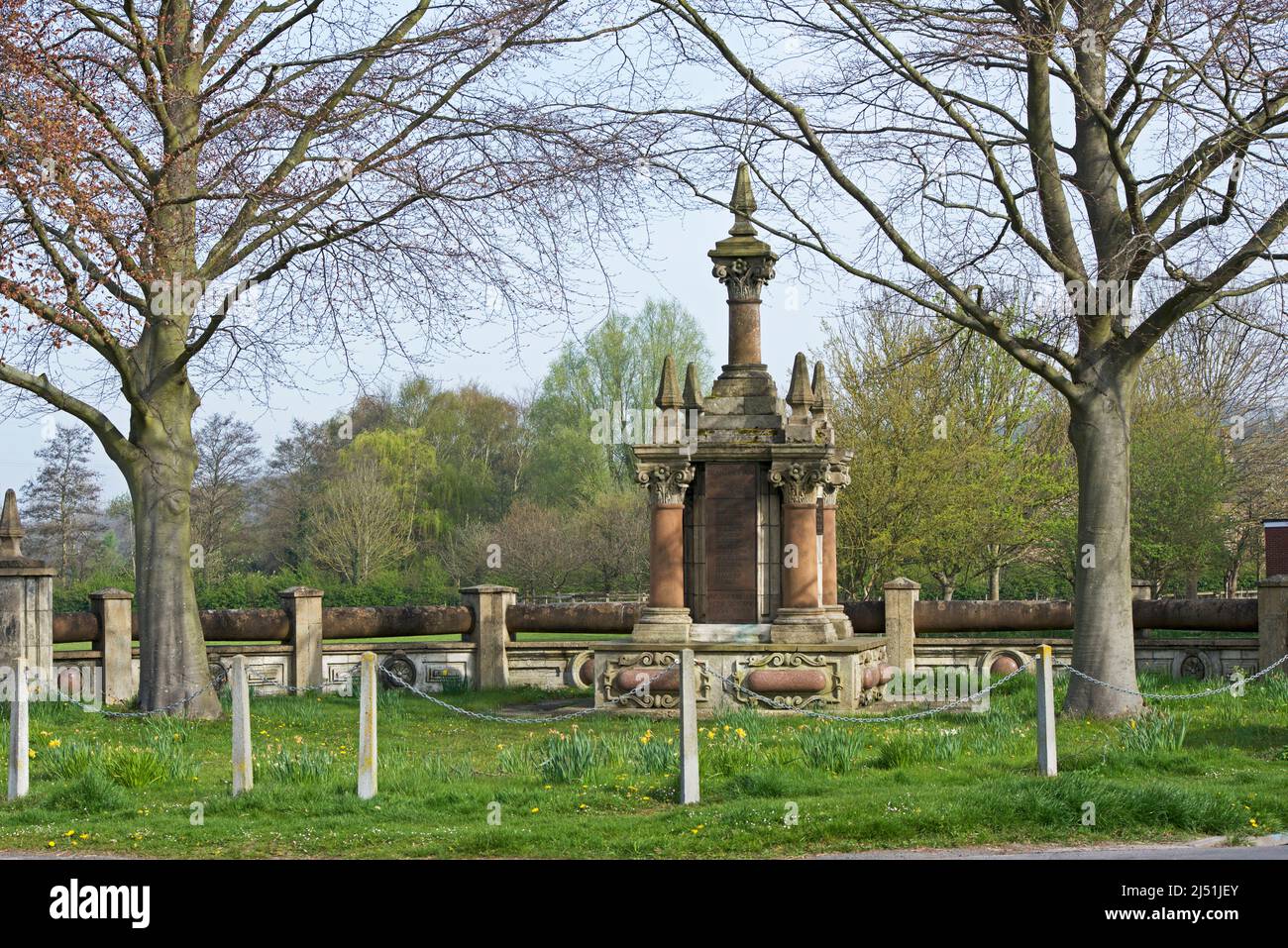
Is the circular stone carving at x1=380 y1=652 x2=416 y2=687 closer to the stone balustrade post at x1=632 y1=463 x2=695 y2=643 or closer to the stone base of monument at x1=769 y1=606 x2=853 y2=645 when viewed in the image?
the stone balustrade post at x1=632 y1=463 x2=695 y2=643

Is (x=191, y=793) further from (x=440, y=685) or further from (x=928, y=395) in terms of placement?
(x=928, y=395)

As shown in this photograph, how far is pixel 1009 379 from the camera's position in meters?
36.1

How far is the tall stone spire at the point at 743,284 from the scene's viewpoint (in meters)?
18.4

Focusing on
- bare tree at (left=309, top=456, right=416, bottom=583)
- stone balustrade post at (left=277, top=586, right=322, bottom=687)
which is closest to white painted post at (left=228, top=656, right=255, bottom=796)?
stone balustrade post at (left=277, top=586, right=322, bottom=687)

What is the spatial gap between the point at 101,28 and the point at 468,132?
168 inches

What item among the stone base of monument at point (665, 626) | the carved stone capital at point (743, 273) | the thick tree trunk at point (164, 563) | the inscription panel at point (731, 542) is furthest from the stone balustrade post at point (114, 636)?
the carved stone capital at point (743, 273)

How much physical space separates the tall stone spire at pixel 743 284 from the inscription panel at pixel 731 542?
1126 mm

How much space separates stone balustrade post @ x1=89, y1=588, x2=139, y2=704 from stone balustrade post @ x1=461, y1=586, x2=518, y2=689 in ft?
15.2

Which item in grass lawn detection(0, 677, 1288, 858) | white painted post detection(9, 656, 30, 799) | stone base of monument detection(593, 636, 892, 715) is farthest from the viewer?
stone base of monument detection(593, 636, 892, 715)

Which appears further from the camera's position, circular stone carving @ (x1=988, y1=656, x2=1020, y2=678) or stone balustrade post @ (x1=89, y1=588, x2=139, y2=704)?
circular stone carving @ (x1=988, y1=656, x2=1020, y2=678)

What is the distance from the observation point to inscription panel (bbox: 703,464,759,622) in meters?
18.0

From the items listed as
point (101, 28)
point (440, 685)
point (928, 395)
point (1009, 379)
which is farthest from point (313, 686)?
point (1009, 379)

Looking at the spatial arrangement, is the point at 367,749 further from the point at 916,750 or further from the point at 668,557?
the point at 668,557

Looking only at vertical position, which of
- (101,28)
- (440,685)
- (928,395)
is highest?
(101,28)
